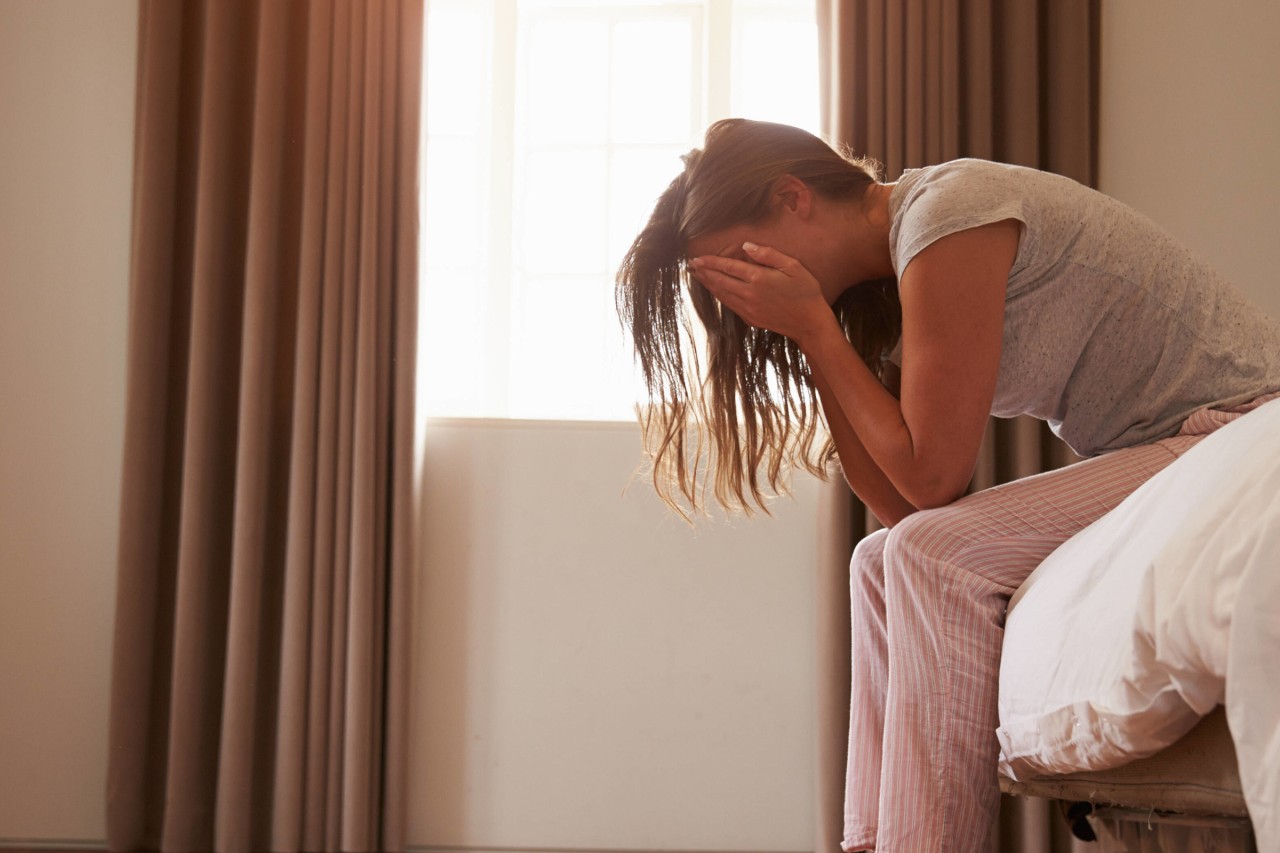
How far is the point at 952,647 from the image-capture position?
94 centimetres

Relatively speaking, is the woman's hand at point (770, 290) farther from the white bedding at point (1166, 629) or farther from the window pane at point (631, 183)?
the window pane at point (631, 183)

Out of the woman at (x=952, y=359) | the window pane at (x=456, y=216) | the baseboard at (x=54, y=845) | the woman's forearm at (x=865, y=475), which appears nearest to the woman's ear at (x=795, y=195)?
the woman at (x=952, y=359)

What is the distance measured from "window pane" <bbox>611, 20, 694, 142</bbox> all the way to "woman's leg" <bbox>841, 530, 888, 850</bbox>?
1.63m

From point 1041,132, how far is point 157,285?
1929mm

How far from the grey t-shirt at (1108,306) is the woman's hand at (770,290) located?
103mm

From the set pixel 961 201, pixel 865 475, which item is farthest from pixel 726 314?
pixel 961 201

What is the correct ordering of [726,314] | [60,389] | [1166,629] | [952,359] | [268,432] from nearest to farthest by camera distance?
1. [1166,629]
2. [952,359]
3. [726,314]
4. [268,432]
5. [60,389]

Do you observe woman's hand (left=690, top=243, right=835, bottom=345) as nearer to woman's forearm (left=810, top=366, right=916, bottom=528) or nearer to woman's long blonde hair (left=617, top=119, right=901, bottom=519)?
woman's long blonde hair (left=617, top=119, right=901, bottom=519)

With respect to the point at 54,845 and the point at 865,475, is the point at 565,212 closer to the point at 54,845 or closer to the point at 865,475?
the point at 865,475

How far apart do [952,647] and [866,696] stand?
0.25 metres

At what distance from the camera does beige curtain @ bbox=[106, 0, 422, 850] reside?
2.22m

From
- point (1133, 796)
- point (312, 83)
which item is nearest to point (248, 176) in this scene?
point (312, 83)

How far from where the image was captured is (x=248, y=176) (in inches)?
94.3

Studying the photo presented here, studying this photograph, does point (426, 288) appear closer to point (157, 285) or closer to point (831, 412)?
point (157, 285)
